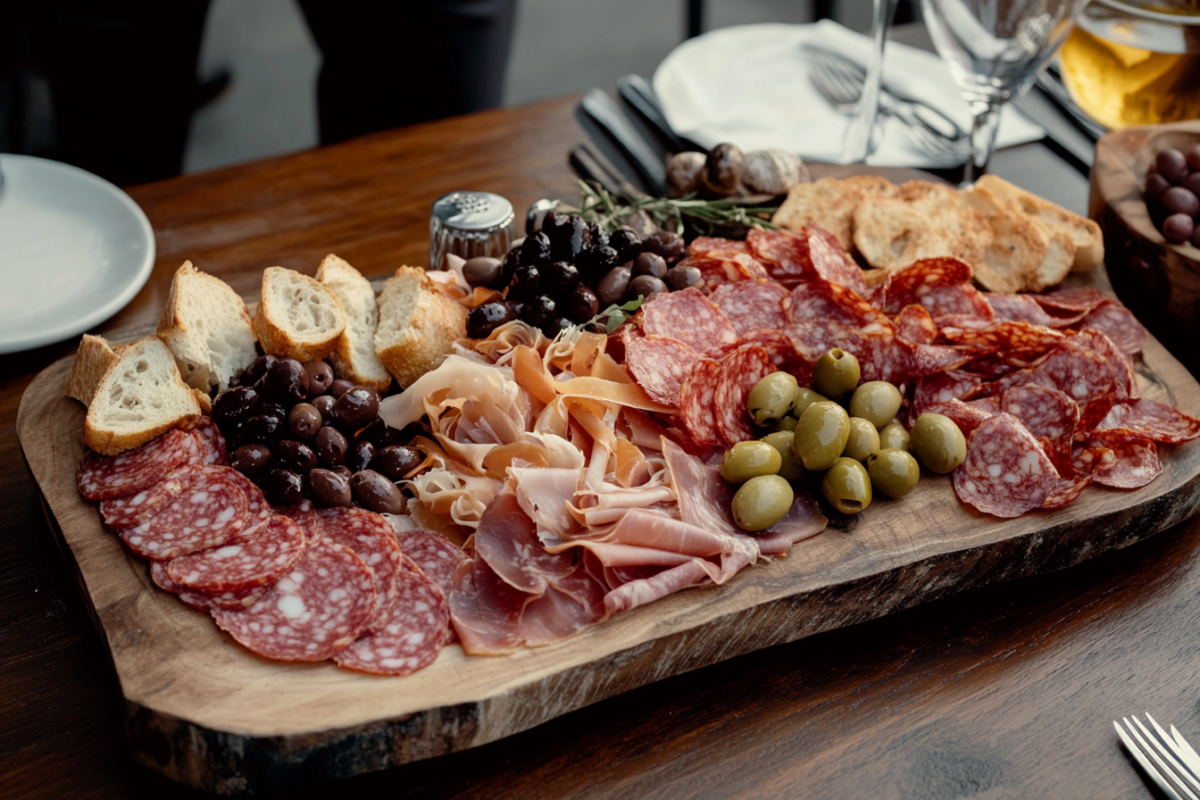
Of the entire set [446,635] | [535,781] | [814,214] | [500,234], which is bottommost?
[535,781]

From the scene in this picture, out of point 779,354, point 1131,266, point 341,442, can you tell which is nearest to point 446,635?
point 341,442

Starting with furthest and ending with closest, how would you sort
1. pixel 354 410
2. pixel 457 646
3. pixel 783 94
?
pixel 783 94, pixel 354 410, pixel 457 646

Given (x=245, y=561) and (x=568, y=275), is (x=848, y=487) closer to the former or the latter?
(x=568, y=275)

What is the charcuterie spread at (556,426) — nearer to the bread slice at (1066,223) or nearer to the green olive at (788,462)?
the green olive at (788,462)

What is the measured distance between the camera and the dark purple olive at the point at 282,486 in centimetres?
116

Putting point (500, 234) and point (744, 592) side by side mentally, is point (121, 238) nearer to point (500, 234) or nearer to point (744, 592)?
point (500, 234)

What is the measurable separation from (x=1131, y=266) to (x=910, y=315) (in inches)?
22.1

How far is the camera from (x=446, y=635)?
103 centimetres

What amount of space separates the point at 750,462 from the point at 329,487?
1.77 ft

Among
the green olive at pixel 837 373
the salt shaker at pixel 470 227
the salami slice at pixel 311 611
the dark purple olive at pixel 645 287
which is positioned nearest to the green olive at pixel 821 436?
the green olive at pixel 837 373

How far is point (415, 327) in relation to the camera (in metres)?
1.35

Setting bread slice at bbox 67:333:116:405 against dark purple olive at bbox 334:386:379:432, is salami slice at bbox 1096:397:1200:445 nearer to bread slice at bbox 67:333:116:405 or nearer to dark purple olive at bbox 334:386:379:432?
dark purple olive at bbox 334:386:379:432

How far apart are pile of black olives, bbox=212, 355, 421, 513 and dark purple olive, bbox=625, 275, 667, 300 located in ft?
1.38

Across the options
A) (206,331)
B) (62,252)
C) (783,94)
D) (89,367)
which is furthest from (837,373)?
(62,252)
